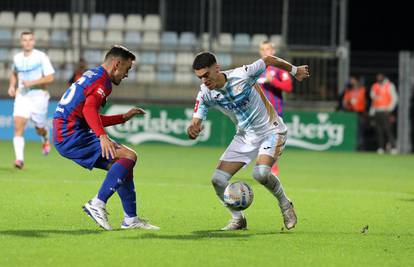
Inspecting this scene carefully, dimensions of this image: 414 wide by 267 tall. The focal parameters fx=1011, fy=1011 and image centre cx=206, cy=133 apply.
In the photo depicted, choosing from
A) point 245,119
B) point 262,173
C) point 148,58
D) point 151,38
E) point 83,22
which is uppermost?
point 245,119

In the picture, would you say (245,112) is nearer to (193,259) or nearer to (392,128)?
(193,259)

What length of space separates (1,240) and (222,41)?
20.2 meters

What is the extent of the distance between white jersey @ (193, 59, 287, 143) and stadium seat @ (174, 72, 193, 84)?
59.0 feet

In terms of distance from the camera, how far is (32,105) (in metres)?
17.5

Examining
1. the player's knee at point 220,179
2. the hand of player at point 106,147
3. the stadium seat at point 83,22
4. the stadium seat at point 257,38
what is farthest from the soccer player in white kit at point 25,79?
the stadium seat at point 257,38

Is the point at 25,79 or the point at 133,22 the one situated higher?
the point at 133,22

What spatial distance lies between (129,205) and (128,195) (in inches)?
4.4

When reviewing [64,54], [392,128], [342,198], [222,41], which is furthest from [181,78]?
[342,198]

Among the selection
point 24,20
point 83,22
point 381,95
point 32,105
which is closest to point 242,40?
point 381,95

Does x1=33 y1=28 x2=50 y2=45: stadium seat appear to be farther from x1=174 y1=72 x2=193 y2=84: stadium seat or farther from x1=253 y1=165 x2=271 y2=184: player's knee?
x1=253 y1=165 x2=271 y2=184: player's knee

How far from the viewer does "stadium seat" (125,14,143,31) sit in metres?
29.0

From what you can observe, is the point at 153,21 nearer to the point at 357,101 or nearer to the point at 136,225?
the point at 357,101

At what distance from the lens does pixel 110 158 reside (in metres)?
9.47

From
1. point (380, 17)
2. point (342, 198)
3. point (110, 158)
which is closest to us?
point (110, 158)
